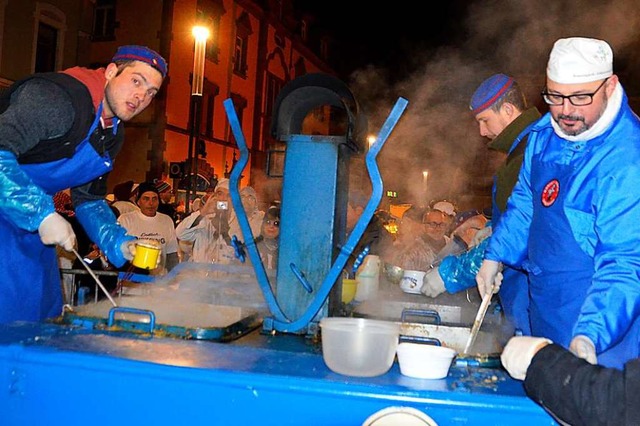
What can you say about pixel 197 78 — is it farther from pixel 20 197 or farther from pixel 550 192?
pixel 550 192

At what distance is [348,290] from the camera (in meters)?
2.79

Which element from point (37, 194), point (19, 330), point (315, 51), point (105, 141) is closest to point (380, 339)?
point (19, 330)

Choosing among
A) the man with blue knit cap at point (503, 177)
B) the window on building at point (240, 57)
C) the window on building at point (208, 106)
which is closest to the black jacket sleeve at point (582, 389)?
the man with blue knit cap at point (503, 177)

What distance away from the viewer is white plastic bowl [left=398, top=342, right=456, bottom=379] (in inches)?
63.7

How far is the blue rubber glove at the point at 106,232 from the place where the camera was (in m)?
2.76

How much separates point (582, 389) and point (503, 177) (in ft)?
5.61

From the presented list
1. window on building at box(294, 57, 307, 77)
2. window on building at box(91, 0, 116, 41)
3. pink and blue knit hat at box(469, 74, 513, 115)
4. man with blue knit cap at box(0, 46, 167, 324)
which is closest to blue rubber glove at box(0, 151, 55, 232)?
man with blue knit cap at box(0, 46, 167, 324)

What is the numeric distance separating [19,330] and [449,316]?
209cm

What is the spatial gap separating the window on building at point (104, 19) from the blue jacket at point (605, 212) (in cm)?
1635

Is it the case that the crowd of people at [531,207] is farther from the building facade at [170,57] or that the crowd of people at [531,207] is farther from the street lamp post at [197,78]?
the building facade at [170,57]

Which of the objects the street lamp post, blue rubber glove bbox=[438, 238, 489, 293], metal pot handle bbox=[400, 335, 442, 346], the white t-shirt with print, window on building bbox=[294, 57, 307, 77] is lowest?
metal pot handle bbox=[400, 335, 442, 346]

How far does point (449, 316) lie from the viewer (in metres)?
2.96

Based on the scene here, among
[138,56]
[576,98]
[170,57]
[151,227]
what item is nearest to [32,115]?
[138,56]

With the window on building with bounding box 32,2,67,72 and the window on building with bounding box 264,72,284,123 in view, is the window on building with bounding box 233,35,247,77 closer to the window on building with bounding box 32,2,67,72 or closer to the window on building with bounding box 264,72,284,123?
the window on building with bounding box 264,72,284,123
